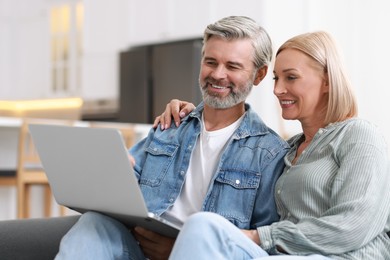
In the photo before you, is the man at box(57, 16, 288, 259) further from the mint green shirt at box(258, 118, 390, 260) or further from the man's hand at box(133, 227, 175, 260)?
the mint green shirt at box(258, 118, 390, 260)

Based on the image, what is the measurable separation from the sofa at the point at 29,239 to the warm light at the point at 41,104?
196 inches

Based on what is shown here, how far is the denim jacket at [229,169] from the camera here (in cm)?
188

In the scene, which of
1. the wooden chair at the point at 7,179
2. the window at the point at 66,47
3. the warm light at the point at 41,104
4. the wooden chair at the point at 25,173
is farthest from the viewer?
the warm light at the point at 41,104

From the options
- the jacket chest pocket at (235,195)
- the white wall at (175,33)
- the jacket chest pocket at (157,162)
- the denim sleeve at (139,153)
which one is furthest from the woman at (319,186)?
the white wall at (175,33)

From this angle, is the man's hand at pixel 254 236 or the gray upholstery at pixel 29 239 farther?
the gray upholstery at pixel 29 239

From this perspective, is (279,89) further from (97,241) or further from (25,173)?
(25,173)

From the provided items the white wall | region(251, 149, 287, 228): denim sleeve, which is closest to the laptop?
region(251, 149, 287, 228): denim sleeve

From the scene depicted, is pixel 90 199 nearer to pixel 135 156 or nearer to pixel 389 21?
pixel 135 156

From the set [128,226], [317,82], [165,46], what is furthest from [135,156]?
[165,46]

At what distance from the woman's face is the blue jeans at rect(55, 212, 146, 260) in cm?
53

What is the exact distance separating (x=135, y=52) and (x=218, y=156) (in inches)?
174

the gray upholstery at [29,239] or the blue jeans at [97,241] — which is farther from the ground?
the blue jeans at [97,241]

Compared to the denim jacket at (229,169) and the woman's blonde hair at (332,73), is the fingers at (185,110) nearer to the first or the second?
the denim jacket at (229,169)

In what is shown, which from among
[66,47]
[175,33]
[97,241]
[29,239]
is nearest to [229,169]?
[97,241]
